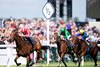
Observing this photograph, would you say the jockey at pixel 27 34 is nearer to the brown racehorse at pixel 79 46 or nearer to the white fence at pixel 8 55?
the white fence at pixel 8 55

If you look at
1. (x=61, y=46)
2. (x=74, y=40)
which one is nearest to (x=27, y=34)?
(x=61, y=46)

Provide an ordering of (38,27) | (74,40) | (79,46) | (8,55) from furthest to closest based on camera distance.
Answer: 1. (38,27)
2. (79,46)
3. (74,40)
4. (8,55)

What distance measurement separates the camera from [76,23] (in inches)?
1355

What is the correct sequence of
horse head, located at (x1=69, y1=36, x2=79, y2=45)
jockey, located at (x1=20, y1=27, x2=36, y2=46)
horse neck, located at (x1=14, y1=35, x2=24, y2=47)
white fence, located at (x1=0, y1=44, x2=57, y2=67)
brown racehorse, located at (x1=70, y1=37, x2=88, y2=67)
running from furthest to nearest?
brown racehorse, located at (x1=70, y1=37, x2=88, y2=67)
horse head, located at (x1=69, y1=36, x2=79, y2=45)
white fence, located at (x1=0, y1=44, x2=57, y2=67)
jockey, located at (x1=20, y1=27, x2=36, y2=46)
horse neck, located at (x1=14, y1=35, x2=24, y2=47)

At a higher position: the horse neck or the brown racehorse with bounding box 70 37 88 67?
the horse neck

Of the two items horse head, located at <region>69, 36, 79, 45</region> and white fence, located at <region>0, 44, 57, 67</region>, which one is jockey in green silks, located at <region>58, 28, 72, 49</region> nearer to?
horse head, located at <region>69, 36, 79, 45</region>

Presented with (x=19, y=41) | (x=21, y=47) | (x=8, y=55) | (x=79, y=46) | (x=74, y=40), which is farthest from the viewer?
(x=79, y=46)

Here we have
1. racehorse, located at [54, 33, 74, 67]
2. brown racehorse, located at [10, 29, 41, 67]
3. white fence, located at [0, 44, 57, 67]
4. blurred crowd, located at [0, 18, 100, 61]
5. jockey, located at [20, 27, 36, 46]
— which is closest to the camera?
brown racehorse, located at [10, 29, 41, 67]

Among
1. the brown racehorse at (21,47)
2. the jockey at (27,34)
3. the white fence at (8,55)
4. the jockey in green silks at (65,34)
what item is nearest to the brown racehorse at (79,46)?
the jockey in green silks at (65,34)

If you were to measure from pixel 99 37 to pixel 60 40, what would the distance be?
713 cm

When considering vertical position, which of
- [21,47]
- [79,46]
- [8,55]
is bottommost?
[8,55]

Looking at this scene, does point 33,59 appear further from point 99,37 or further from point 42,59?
point 99,37

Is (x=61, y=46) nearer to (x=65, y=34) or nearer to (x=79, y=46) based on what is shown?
(x=65, y=34)

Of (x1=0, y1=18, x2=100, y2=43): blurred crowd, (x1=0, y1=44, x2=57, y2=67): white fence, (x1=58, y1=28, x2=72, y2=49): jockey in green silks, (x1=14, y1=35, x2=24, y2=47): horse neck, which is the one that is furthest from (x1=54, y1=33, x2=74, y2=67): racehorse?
(x1=14, y1=35, x2=24, y2=47): horse neck
